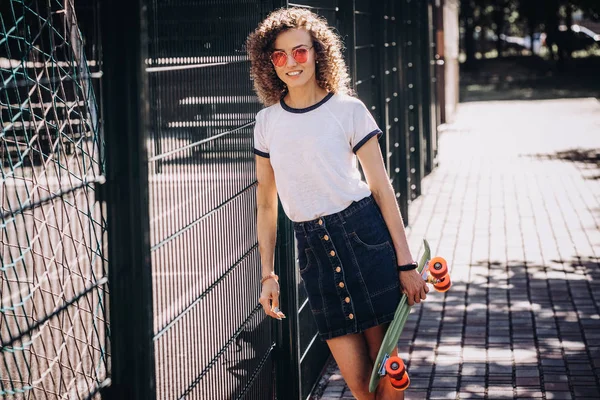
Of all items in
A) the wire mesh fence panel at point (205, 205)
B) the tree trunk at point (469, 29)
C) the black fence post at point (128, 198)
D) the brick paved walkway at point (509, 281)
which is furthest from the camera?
the tree trunk at point (469, 29)

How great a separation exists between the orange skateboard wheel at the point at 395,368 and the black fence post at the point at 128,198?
1059 millimetres

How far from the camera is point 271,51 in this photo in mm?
3516

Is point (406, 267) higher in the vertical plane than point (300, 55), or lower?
lower

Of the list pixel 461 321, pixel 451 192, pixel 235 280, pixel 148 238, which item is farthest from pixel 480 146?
pixel 148 238

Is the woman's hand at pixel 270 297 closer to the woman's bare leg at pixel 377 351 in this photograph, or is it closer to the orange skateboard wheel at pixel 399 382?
the woman's bare leg at pixel 377 351

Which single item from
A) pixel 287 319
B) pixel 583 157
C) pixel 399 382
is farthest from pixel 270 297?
pixel 583 157

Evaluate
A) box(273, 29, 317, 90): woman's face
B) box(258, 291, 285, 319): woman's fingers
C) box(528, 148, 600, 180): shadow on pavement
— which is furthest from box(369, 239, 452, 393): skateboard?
box(528, 148, 600, 180): shadow on pavement

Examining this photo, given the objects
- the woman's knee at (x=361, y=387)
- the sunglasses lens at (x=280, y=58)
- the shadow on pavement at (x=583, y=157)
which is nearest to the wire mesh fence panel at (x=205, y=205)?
the sunglasses lens at (x=280, y=58)

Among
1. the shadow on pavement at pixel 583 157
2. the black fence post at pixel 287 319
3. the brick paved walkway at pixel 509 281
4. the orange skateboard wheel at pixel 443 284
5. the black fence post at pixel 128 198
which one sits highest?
the black fence post at pixel 128 198

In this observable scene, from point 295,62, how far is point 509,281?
4813mm

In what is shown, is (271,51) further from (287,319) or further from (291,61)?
(287,319)

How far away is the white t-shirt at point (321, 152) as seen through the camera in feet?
11.1

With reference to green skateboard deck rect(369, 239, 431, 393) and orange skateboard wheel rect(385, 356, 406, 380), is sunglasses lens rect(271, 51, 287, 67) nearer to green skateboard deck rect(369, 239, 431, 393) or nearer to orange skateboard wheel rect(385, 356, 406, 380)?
green skateboard deck rect(369, 239, 431, 393)

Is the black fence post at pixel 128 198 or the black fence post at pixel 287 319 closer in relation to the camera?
the black fence post at pixel 128 198
